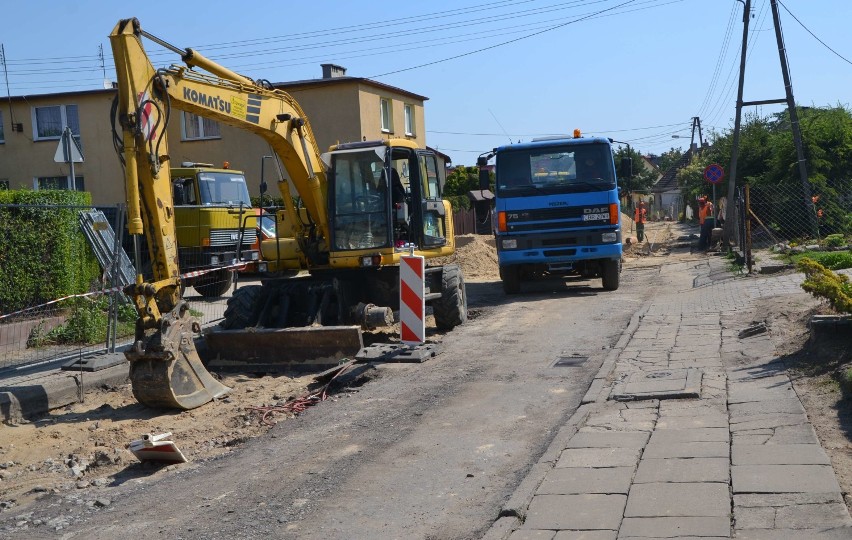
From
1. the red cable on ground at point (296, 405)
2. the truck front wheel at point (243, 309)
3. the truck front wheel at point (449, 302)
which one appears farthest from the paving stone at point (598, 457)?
the truck front wheel at point (449, 302)

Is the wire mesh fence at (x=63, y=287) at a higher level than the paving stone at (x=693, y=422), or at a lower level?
higher

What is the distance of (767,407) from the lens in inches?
283

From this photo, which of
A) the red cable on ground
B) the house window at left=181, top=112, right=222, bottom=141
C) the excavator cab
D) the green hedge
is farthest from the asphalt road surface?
the house window at left=181, top=112, right=222, bottom=141

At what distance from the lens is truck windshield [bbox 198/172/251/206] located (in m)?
20.7

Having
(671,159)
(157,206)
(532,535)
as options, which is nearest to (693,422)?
(532,535)

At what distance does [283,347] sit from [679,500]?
6.66 meters

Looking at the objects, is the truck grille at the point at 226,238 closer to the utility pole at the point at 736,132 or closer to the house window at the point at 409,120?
the utility pole at the point at 736,132

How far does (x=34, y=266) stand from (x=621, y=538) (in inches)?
411

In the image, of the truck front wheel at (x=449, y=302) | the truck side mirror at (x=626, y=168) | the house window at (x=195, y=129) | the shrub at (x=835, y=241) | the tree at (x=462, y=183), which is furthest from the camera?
the tree at (x=462, y=183)

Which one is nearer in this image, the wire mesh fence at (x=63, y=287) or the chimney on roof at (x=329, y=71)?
the wire mesh fence at (x=63, y=287)

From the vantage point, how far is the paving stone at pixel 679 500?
16.5ft

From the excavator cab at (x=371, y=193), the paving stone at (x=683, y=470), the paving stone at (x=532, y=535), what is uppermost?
the excavator cab at (x=371, y=193)

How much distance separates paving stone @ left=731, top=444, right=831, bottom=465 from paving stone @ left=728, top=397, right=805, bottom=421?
0.86 metres

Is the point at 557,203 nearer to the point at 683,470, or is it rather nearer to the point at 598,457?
the point at 598,457
